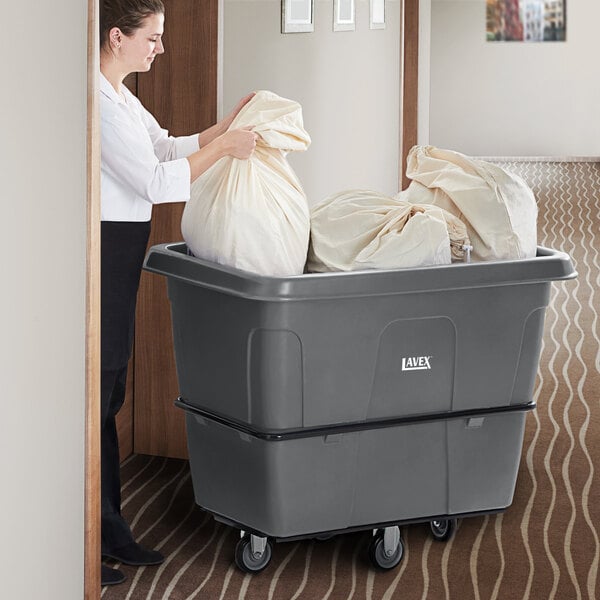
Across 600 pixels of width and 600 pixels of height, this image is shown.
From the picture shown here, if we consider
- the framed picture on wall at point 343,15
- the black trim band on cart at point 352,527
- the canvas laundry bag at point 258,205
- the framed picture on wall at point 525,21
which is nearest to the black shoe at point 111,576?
the black trim band on cart at point 352,527

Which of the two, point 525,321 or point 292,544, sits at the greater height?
point 525,321

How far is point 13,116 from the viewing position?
4.95 feet

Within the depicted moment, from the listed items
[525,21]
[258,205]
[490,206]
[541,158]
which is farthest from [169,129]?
[525,21]

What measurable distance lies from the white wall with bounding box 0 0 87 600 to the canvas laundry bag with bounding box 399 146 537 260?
1.07 m

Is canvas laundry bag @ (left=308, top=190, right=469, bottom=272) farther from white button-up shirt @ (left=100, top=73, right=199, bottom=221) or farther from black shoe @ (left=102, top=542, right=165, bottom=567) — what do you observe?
black shoe @ (left=102, top=542, right=165, bottom=567)

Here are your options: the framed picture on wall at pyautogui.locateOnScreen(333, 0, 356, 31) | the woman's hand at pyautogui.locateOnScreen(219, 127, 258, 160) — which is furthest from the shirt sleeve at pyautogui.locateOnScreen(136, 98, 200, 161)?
the framed picture on wall at pyautogui.locateOnScreen(333, 0, 356, 31)

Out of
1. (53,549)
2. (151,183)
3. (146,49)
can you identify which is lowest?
(53,549)

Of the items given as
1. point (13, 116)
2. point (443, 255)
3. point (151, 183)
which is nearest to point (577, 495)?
point (443, 255)

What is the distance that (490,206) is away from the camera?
243cm

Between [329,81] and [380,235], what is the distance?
5.08ft

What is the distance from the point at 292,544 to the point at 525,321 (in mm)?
895

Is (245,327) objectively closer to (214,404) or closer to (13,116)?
(214,404)

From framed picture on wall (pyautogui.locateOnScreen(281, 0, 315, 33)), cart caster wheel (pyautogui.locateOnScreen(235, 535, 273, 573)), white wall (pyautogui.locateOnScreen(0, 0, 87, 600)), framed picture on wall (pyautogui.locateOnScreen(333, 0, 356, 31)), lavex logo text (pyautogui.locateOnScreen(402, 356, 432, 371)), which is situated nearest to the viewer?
white wall (pyautogui.locateOnScreen(0, 0, 87, 600))

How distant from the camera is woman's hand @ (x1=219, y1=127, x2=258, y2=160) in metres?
2.32
